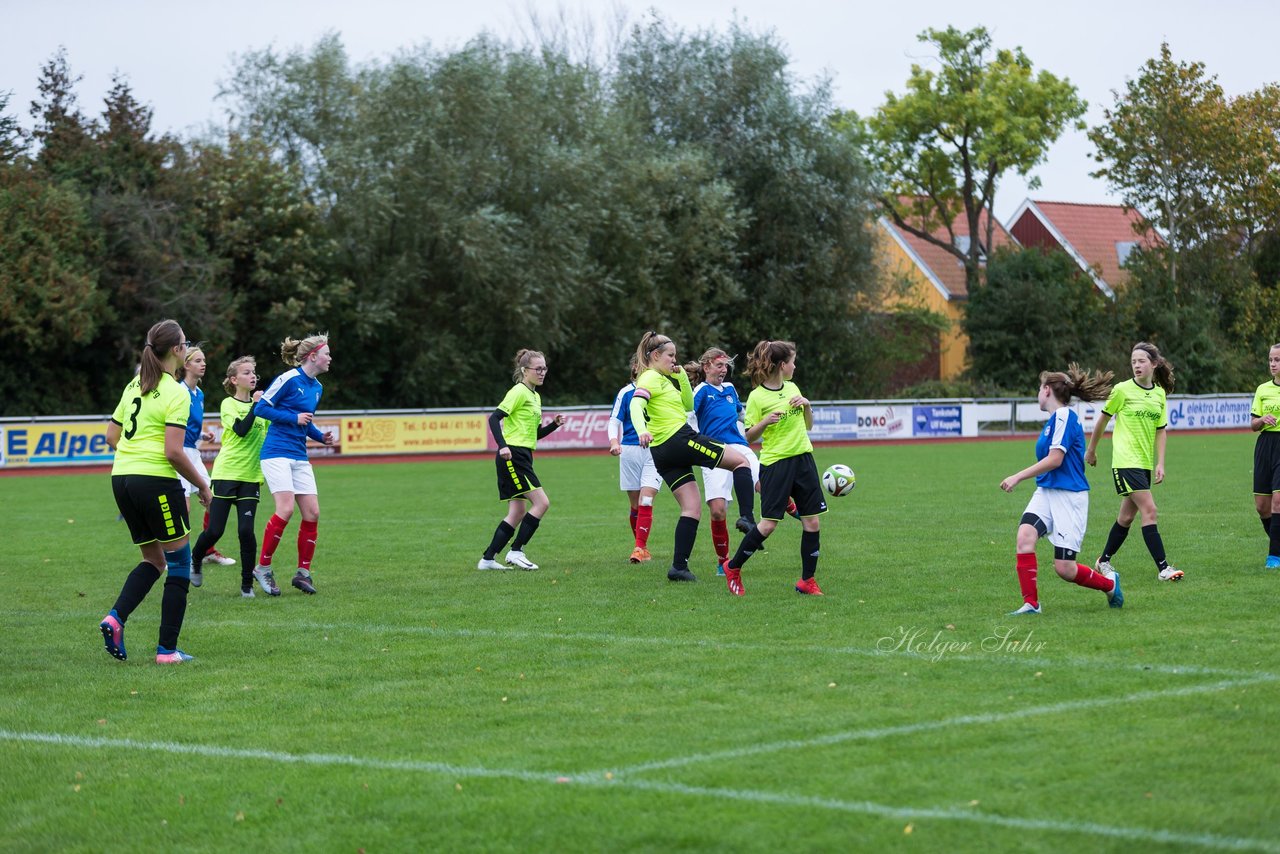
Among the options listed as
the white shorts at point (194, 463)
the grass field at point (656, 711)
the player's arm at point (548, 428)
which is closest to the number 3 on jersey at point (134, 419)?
the white shorts at point (194, 463)

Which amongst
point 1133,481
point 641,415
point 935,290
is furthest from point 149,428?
point 935,290

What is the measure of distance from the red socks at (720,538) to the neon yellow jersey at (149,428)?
5.32 metres

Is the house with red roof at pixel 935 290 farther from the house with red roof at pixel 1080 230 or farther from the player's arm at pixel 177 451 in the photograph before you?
the player's arm at pixel 177 451

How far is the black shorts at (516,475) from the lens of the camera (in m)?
12.5

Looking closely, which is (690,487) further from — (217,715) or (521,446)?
(217,715)

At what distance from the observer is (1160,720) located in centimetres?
611

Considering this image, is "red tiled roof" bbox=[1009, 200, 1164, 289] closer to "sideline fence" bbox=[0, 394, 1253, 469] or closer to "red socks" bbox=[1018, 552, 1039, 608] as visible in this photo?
"sideline fence" bbox=[0, 394, 1253, 469]

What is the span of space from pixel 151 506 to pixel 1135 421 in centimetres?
708

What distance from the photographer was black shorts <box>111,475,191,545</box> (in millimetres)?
8156

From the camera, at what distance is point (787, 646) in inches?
328

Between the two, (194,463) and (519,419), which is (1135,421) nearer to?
(519,419)

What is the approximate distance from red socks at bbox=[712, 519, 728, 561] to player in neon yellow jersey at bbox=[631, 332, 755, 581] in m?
0.74

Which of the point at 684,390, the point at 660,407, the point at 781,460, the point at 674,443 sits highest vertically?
the point at 684,390

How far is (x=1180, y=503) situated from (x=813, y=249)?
29.3 meters
